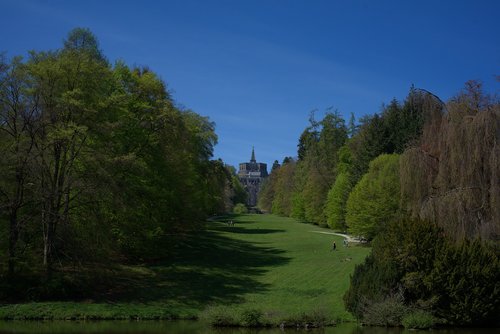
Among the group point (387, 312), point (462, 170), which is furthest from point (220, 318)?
point (462, 170)

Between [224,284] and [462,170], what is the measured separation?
17522 millimetres

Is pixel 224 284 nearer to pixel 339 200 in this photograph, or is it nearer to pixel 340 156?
pixel 339 200

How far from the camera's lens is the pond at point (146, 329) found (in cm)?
2119

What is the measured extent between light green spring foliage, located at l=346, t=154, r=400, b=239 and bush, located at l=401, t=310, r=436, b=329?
2208 centimetres

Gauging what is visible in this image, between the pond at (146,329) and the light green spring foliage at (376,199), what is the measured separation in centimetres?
2281

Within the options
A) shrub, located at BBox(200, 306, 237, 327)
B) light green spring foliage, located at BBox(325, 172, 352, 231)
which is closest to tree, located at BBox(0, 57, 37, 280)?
shrub, located at BBox(200, 306, 237, 327)

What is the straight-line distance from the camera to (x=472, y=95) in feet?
79.3

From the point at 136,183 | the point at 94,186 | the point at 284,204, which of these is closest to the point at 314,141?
the point at 284,204

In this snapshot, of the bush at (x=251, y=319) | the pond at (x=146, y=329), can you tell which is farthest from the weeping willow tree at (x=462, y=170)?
the bush at (x=251, y=319)

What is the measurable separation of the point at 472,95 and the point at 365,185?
24315mm

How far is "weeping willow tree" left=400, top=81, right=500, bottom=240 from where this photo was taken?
2186cm

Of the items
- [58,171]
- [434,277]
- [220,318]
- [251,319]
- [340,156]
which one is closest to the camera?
[434,277]

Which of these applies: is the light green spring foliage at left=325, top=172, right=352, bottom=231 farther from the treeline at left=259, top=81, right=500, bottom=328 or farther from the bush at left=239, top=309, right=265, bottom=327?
the bush at left=239, top=309, right=265, bottom=327

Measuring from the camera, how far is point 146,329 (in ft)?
72.0
